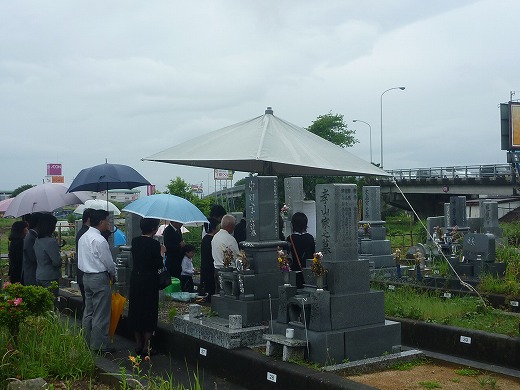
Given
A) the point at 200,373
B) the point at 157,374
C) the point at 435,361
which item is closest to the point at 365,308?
the point at 435,361

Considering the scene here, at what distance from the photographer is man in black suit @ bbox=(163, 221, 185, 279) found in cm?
1215

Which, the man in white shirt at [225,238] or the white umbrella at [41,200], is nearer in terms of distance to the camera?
the man in white shirt at [225,238]

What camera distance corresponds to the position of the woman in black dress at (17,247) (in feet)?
36.8

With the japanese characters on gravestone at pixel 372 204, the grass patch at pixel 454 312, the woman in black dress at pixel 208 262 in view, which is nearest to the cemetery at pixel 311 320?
the grass patch at pixel 454 312

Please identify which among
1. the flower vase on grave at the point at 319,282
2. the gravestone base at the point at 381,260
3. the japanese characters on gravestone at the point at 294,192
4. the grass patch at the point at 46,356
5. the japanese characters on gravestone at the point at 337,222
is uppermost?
the japanese characters on gravestone at the point at 294,192

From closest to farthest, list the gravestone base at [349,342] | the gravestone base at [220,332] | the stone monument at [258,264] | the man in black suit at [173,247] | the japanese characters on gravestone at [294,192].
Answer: the gravestone base at [349,342] < the gravestone base at [220,332] < the stone monument at [258,264] < the man in black suit at [173,247] < the japanese characters on gravestone at [294,192]

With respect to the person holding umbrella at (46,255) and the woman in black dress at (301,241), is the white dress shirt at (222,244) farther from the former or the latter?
the person holding umbrella at (46,255)

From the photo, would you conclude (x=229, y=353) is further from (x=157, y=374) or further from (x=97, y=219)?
(x=97, y=219)

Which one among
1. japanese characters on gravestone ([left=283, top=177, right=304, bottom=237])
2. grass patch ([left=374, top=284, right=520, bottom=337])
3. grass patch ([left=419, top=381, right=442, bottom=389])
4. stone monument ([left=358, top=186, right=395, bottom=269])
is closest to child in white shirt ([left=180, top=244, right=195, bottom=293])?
japanese characters on gravestone ([left=283, top=177, right=304, bottom=237])

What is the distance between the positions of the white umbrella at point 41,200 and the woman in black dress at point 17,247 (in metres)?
0.24

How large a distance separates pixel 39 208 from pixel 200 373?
16.8 feet

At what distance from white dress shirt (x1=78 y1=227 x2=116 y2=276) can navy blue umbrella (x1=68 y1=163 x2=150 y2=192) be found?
265cm

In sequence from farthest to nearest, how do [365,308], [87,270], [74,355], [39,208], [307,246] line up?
[39,208] < [307,246] < [87,270] < [365,308] < [74,355]

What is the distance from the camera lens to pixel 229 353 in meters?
7.47
